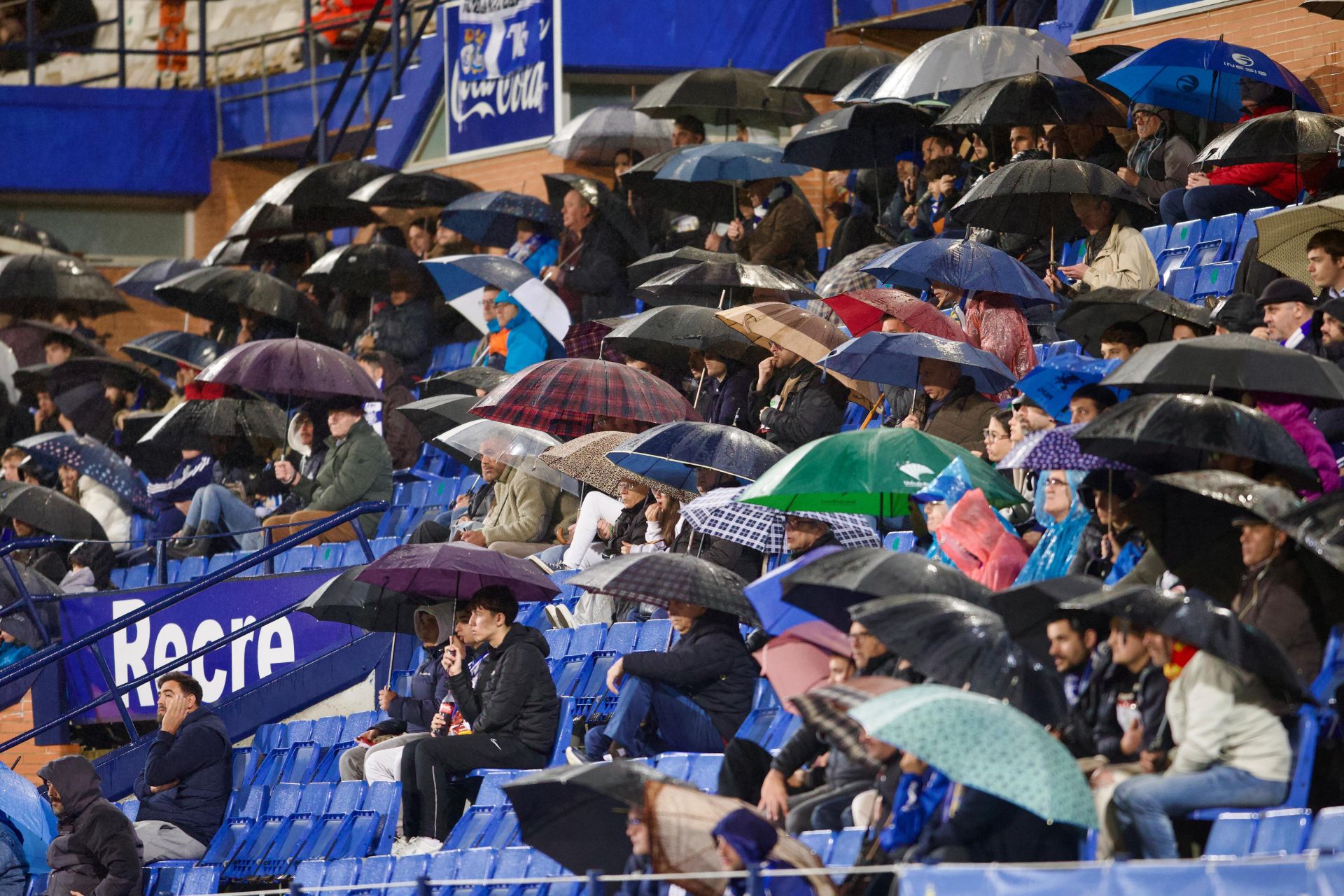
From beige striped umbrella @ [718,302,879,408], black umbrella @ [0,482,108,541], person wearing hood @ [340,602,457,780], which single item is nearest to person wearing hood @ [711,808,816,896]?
person wearing hood @ [340,602,457,780]

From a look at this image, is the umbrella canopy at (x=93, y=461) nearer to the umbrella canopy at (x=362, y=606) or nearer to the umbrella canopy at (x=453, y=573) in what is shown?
the umbrella canopy at (x=362, y=606)

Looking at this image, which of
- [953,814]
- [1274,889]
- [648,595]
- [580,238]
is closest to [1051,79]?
[580,238]

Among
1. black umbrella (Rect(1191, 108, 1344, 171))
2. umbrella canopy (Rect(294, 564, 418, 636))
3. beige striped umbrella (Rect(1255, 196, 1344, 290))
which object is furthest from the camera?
black umbrella (Rect(1191, 108, 1344, 171))

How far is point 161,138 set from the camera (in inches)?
876

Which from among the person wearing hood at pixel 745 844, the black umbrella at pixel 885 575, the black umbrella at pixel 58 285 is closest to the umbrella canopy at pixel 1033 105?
the black umbrella at pixel 885 575

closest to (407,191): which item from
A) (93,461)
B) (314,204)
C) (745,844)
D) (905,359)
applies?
(314,204)

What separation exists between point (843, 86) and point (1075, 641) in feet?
29.3

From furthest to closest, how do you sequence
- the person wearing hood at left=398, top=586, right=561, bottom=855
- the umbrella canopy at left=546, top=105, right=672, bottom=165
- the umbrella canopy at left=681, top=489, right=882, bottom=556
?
the umbrella canopy at left=546, top=105, right=672, bottom=165, the umbrella canopy at left=681, top=489, right=882, bottom=556, the person wearing hood at left=398, top=586, right=561, bottom=855

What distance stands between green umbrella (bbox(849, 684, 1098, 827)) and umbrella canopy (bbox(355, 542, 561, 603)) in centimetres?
380

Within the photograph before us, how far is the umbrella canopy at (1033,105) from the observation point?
39.9 ft

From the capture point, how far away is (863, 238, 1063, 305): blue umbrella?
10625 mm

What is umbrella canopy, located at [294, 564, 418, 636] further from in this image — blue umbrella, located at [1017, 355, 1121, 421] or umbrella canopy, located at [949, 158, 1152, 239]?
umbrella canopy, located at [949, 158, 1152, 239]

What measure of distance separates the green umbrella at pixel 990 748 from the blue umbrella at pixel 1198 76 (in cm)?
659

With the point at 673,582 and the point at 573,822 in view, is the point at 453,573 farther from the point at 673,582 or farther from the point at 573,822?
the point at 573,822
